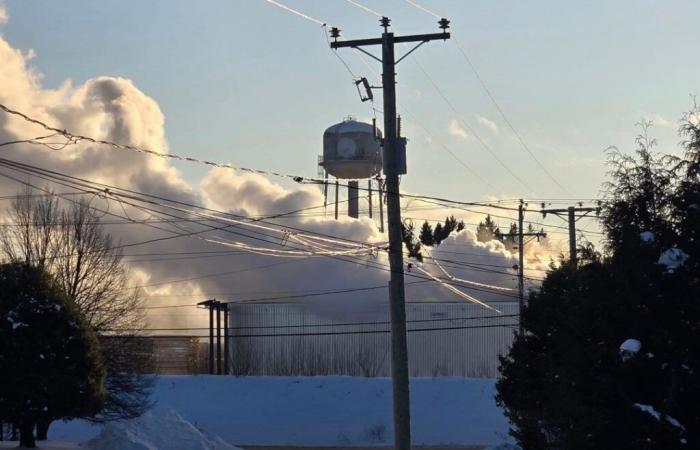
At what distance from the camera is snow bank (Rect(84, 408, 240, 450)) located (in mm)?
23844

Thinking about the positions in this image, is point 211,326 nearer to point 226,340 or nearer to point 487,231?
point 226,340

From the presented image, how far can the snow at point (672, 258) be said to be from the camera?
11945 millimetres

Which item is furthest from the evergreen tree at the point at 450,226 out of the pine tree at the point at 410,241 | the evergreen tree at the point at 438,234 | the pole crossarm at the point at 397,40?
the pole crossarm at the point at 397,40

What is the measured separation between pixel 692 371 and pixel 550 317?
10.8 m

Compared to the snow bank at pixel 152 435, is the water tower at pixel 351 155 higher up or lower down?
higher up

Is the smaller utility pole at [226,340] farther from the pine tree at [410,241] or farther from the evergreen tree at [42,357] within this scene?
the evergreen tree at [42,357]

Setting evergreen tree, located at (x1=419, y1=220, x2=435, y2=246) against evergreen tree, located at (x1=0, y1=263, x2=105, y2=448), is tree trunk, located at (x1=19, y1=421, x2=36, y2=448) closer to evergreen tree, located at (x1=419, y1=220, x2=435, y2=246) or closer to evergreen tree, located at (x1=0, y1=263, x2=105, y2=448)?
evergreen tree, located at (x1=0, y1=263, x2=105, y2=448)

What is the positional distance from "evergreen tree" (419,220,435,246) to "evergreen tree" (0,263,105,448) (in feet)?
247

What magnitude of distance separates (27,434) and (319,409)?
29.0 metres

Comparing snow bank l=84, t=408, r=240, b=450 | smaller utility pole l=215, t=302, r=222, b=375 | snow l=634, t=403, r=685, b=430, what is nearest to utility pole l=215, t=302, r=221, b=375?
smaller utility pole l=215, t=302, r=222, b=375

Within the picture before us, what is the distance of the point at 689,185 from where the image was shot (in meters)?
12.2

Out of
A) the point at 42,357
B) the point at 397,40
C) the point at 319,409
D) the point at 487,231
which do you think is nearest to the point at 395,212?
the point at 397,40

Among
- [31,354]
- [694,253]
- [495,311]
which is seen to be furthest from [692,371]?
[495,311]

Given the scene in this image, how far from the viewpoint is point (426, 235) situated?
97562 millimetres
